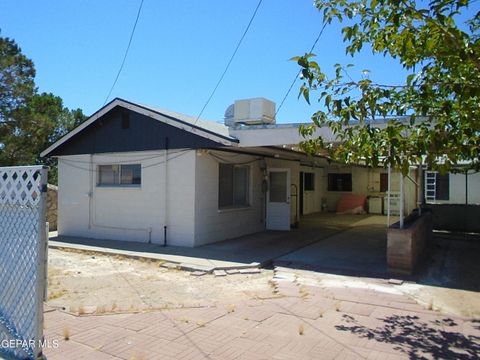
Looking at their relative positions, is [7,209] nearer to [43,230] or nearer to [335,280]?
[43,230]

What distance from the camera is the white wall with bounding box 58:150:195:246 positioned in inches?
450

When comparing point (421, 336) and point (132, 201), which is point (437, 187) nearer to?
point (132, 201)

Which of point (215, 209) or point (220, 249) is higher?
point (215, 209)

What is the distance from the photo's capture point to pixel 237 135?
1093 centimetres

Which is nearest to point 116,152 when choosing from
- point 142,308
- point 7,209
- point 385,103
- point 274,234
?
point 274,234

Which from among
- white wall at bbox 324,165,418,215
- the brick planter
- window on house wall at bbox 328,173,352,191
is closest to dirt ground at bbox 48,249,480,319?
the brick planter

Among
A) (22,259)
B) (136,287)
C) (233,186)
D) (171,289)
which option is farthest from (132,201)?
(22,259)

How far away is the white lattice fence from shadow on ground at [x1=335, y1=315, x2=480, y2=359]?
353 centimetres

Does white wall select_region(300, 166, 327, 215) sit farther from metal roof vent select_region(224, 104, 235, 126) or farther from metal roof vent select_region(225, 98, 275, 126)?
metal roof vent select_region(225, 98, 275, 126)

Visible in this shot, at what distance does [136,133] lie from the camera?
12.4m

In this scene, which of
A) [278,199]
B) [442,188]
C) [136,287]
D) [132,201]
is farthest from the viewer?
[442,188]

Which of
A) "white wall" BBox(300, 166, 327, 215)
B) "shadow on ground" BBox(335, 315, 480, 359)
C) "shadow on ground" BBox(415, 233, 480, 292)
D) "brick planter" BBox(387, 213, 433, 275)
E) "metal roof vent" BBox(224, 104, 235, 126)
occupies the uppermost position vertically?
"metal roof vent" BBox(224, 104, 235, 126)

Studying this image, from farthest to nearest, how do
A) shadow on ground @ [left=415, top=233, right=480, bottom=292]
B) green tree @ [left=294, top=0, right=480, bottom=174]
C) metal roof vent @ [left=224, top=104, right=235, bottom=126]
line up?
metal roof vent @ [left=224, top=104, right=235, bottom=126] < shadow on ground @ [left=415, top=233, right=480, bottom=292] < green tree @ [left=294, top=0, right=480, bottom=174]

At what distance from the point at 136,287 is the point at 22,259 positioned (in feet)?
11.7
